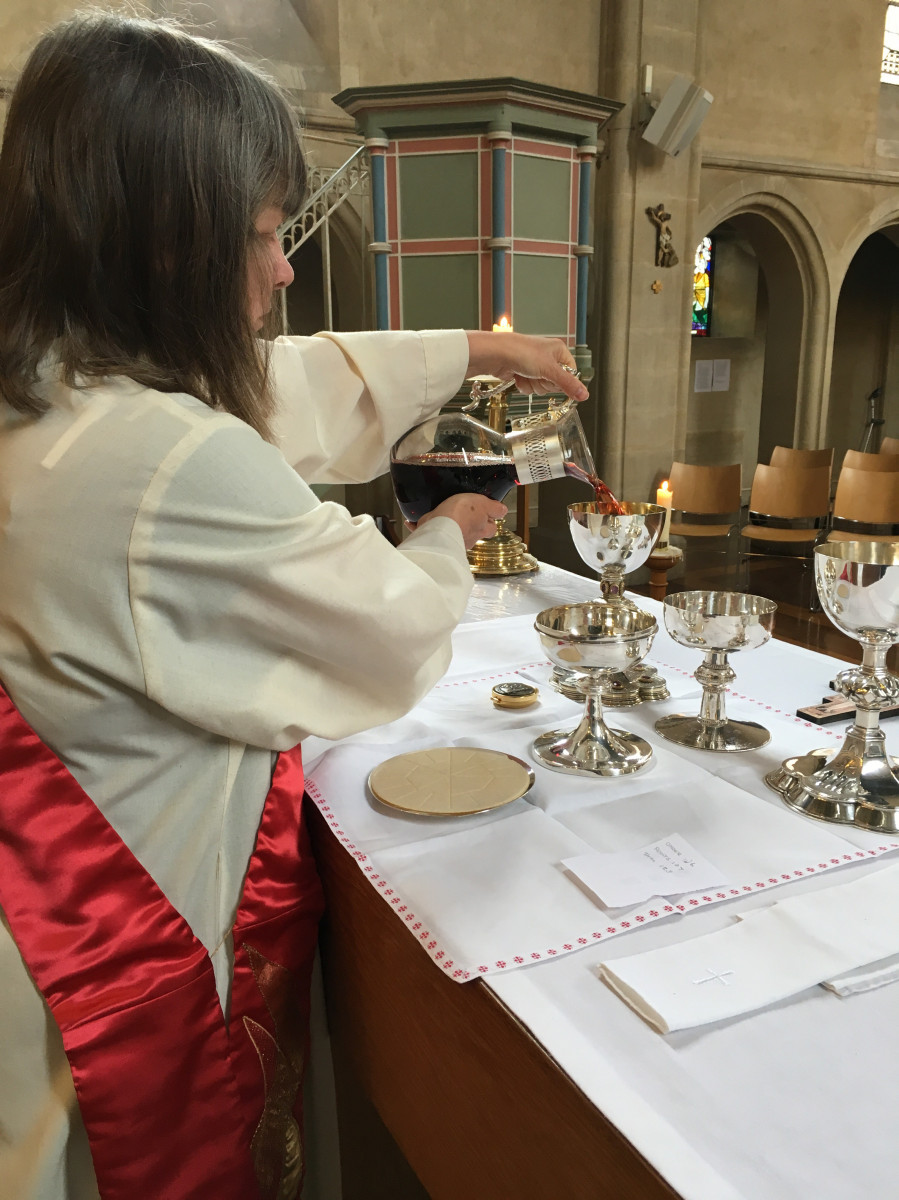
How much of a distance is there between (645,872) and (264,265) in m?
0.79

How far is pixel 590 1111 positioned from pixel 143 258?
2.89ft

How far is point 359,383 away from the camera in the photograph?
5.63 feet

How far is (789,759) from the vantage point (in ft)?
4.19

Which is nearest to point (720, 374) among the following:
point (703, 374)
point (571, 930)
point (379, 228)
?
point (703, 374)

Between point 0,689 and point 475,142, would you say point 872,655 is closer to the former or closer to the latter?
point 0,689

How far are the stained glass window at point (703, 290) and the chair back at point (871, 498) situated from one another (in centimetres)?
566

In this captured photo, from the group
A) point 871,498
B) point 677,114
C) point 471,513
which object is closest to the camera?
point 471,513

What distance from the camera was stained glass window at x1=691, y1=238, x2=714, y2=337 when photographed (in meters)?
10.5

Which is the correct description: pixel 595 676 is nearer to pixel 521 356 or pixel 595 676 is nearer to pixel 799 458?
pixel 521 356

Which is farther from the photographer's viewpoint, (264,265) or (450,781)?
(450,781)

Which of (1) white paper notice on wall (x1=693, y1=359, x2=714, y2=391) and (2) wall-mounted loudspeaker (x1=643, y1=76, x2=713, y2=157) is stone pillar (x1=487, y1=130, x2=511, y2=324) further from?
(1) white paper notice on wall (x1=693, y1=359, x2=714, y2=391)

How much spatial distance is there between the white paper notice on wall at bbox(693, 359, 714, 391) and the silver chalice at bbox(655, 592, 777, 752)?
380 inches

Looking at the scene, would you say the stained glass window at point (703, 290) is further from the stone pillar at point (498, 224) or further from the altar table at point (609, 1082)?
the altar table at point (609, 1082)

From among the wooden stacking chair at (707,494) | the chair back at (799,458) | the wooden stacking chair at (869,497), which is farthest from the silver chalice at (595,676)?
the chair back at (799,458)
